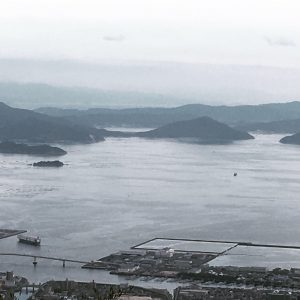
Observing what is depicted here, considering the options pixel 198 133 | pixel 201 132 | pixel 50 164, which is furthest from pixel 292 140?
pixel 50 164

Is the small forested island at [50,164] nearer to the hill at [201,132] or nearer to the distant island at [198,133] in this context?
the distant island at [198,133]

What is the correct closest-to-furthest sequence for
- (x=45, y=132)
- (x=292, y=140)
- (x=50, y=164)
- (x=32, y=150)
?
(x=50, y=164)
(x=32, y=150)
(x=45, y=132)
(x=292, y=140)

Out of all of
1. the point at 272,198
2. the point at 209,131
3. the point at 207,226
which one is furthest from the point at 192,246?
the point at 209,131

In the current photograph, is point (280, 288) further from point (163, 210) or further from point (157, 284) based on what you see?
point (163, 210)

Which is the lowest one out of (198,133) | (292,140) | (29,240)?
(29,240)

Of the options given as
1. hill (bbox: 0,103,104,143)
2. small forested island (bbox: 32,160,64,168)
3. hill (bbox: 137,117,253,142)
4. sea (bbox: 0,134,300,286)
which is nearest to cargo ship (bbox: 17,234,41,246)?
sea (bbox: 0,134,300,286)

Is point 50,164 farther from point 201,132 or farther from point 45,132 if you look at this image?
point 201,132

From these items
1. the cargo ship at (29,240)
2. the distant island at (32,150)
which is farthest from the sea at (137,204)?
the distant island at (32,150)
